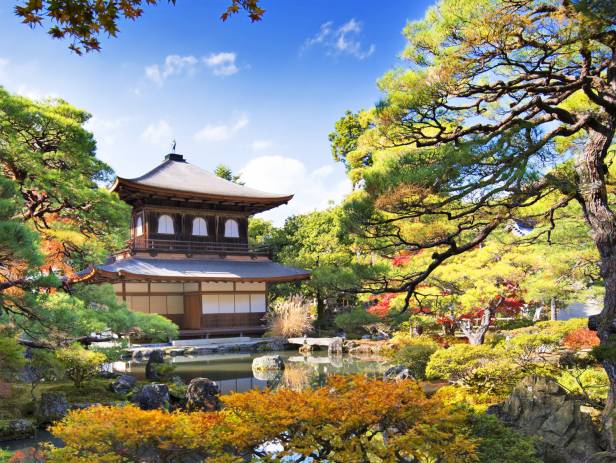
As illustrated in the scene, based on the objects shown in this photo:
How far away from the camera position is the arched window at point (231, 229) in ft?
72.1

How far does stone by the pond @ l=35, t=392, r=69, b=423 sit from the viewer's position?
7399mm

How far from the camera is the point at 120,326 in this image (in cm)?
776

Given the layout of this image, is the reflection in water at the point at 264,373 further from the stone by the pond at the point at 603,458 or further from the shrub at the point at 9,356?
the stone by the pond at the point at 603,458

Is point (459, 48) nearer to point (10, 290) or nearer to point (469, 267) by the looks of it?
point (10, 290)

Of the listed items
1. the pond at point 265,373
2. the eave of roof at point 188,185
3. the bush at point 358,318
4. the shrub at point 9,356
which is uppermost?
the eave of roof at point 188,185

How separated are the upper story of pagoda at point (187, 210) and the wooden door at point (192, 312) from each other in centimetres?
175

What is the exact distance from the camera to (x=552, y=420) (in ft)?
16.0

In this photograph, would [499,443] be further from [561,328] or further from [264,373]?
[264,373]

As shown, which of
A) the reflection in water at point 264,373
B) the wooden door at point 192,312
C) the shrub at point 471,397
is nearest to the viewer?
the shrub at point 471,397

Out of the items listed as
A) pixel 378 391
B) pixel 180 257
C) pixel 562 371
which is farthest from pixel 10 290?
pixel 180 257

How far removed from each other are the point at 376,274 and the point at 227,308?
42.6ft

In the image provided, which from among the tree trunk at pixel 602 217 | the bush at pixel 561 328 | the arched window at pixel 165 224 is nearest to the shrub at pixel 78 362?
the tree trunk at pixel 602 217

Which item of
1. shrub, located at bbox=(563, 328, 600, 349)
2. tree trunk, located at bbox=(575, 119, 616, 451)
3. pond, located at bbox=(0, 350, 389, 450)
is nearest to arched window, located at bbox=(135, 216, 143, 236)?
pond, located at bbox=(0, 350, 389, 450)

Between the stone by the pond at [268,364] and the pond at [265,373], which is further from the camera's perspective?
the stone by the pond at [268,364]
